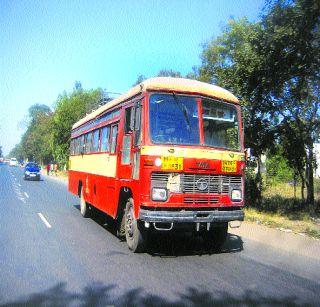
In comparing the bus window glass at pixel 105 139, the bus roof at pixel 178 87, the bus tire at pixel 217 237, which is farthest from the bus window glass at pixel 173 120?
the bus window glass at pixel 105 139

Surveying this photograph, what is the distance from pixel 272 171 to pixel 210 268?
57.8 feet

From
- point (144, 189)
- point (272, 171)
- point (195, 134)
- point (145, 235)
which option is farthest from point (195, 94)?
point (272, 171)

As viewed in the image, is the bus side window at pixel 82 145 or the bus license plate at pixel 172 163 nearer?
the bus license plate at pixel 172 163

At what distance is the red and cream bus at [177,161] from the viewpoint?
7273mm

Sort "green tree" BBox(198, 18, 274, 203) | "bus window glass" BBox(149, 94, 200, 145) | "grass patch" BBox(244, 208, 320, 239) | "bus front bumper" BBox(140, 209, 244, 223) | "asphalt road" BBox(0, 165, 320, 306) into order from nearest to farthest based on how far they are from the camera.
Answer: "asphalt road" BBox(0, 165, 320, 306) → "bus front bumper" BBox(140, 209, 244, 223) → "bus window glass" BBox(149, 94, 200, 145) → "grass patch" BBox(244, 208, 320, 239) → "green tree" BBox(198, 18, 274, 203)

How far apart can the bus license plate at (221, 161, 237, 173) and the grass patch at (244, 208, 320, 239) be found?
3.82 metres

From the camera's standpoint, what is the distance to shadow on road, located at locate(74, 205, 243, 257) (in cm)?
811

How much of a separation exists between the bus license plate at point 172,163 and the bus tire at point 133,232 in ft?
4.32

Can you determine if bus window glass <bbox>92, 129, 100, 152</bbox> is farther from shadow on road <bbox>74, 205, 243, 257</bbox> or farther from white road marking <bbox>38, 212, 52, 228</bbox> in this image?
white road marking <bbox>38, 212, 52, 228</bbox>

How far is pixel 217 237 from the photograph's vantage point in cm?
865

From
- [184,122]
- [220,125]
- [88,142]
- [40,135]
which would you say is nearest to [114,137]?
[184,122]

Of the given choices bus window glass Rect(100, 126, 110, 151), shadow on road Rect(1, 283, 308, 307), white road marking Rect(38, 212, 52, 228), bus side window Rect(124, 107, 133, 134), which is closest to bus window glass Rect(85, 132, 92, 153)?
bus window glass Rect(100, 126, 110, 151)

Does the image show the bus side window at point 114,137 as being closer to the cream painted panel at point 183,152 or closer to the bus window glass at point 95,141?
the bus window glass at point 95,141

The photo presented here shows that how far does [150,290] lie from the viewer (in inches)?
216
